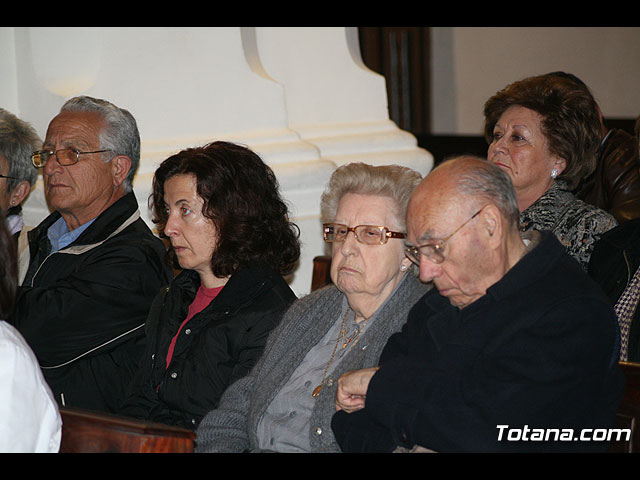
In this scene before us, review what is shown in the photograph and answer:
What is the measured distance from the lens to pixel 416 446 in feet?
6.92

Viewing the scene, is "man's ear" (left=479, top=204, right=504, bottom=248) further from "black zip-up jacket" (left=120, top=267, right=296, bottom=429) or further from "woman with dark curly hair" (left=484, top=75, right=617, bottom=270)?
"woman with dark curly hair" (left=484, top=75, right=617, bottom=270)

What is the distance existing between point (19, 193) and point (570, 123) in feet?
7.84

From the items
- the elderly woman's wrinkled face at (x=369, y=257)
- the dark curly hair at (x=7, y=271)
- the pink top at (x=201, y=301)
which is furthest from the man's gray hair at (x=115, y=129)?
the dark curly hair at (x=7, y=271)

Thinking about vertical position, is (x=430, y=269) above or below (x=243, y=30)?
below

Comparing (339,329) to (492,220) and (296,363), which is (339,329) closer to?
(296,363)

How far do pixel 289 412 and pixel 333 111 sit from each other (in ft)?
7.66

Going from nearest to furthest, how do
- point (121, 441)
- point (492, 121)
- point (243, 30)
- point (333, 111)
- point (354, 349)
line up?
1. point (121, 441)
2. point (354, 349)
3. point (492, 121)
4. point (243, 30)
5. point (333, 111)

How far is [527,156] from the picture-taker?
3.35 m

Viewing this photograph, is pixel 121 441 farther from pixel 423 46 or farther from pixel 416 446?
pixel 423 46

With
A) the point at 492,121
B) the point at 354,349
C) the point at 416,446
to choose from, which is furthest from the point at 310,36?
the point at 416,446

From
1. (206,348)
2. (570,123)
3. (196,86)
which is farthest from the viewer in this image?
(196,86)

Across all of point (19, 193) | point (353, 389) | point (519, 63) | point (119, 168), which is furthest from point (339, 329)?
point (519, 63)

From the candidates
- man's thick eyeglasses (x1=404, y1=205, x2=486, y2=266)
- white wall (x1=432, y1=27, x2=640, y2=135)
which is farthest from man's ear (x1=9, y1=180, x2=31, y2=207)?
white wall (x1=432, y1=27, x2=640, y2=135)

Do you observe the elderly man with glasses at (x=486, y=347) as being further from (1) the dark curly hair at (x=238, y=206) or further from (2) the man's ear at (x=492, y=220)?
(1) the dark curly hair at (x=238, y=206)
